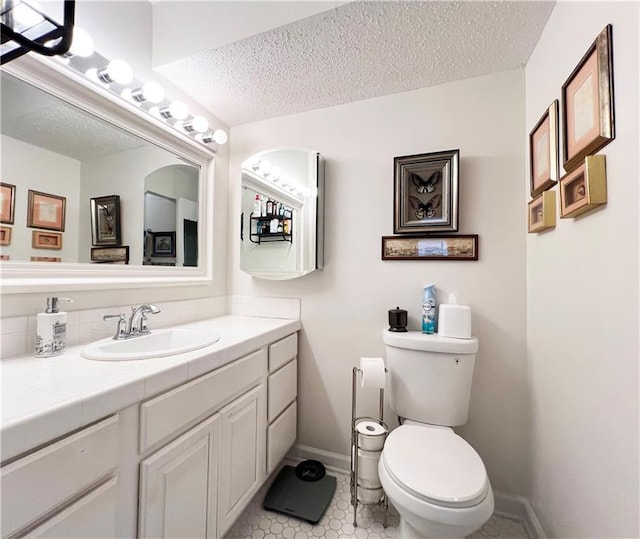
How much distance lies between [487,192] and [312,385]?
1390 mm

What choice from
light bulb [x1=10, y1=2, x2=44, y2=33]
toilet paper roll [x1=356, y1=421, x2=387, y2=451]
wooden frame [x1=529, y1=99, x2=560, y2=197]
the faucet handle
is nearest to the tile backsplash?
the faucet handle

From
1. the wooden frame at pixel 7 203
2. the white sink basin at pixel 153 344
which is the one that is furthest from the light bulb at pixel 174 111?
the white sink basin at pixel 153 344

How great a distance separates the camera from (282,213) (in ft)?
5.73

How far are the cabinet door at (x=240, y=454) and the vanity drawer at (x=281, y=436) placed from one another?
55 mm

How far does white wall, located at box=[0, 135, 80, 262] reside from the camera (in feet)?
3.24

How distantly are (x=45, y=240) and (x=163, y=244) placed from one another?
0.51 m

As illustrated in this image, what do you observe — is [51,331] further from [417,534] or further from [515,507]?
[515,507]

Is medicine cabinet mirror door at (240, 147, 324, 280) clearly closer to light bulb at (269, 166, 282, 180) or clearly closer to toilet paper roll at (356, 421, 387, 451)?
light bulb at (269, 166, 282, 180)

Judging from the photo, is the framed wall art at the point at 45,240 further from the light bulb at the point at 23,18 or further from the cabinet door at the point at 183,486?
the cabinet door at the point at 183,486

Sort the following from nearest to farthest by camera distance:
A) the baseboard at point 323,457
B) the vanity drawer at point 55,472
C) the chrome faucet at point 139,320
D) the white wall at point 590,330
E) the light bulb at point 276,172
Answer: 1. the vanity drawer at point 55,472
2. the white wall at point 590,330
3. the chrome faucet at point 139,320
4. the baseboard at point 323,457
5. the light bulb at point 276,172

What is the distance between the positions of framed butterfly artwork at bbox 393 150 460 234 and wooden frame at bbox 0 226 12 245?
5.02 feet

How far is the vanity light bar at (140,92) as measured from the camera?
1133 millimetres

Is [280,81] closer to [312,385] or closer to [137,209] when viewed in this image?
[137,209]

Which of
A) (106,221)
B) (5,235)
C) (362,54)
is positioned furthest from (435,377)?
(5,235)
